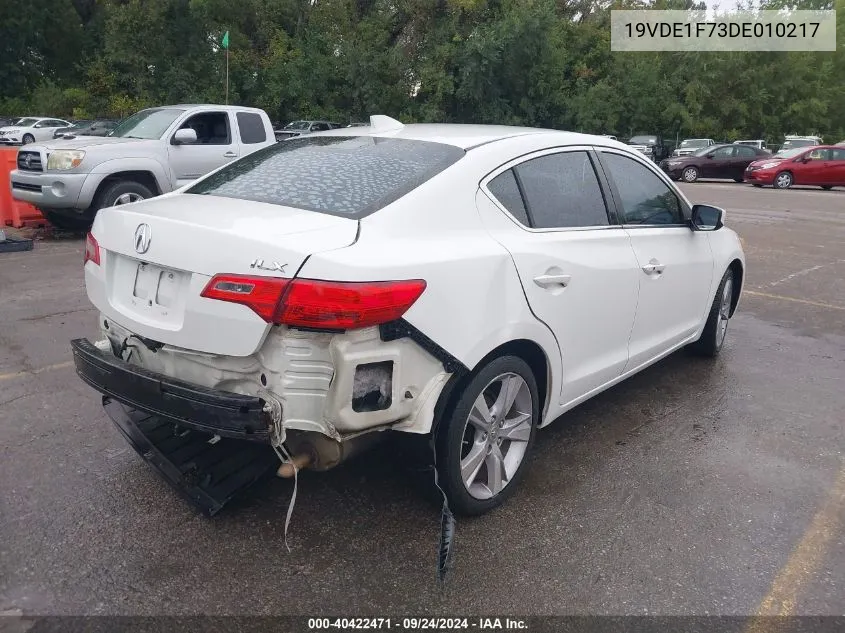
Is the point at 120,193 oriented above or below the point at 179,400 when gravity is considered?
above


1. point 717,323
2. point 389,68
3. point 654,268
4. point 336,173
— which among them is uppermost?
point 389,68

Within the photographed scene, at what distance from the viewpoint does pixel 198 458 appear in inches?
122

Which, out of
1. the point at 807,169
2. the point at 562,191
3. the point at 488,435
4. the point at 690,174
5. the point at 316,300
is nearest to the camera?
the point at 316,300

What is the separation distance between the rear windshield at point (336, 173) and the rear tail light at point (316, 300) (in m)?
0.45

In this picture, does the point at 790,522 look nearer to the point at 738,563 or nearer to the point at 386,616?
the point at 738,563

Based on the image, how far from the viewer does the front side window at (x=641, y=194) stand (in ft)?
13.0

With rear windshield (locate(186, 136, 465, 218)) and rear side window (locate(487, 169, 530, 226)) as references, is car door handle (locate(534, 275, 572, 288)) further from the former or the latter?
rear windshield (locate(186, 136, 465, 218))

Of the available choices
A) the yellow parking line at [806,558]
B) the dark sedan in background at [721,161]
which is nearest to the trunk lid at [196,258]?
the yellow parking line at [806,558]

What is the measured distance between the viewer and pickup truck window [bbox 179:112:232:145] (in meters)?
10.6

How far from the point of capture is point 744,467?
3.67m

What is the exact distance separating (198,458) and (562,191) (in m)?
2.10

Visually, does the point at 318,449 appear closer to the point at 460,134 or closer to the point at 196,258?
the point at 196,258

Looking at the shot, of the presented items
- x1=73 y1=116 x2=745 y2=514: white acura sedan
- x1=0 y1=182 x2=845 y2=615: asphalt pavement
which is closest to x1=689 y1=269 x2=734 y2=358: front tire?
x1=0 y1=182 x2=845 y2=615: asphalt pavement

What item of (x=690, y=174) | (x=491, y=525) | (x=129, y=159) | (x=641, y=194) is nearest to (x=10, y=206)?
(x=129, y=159)
